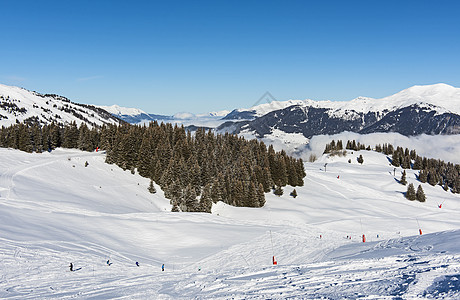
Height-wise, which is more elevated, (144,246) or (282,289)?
(282,289)

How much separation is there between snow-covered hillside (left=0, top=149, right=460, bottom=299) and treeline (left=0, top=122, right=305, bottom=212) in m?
5.30

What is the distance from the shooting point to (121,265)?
21.0 metres

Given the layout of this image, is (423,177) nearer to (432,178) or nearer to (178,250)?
(432,178)

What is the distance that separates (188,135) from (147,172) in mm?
26003

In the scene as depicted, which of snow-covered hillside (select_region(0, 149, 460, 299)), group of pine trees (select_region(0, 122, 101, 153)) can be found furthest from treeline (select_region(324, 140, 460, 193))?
group of pine trees (select_region(0, 122, 101, 153))

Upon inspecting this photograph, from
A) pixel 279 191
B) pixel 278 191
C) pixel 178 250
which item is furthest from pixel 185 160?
pixel 178 250

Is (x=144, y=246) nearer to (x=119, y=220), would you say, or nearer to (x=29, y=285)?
(x=119, y=220)

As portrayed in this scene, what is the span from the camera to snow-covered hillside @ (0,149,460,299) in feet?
40.9

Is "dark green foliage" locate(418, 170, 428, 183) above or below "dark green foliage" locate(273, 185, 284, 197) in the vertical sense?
below

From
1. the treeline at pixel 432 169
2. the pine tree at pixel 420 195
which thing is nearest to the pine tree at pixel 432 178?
the treeline at pixel 432 169

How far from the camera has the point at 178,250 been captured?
2852 centimetres

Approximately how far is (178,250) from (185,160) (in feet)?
186

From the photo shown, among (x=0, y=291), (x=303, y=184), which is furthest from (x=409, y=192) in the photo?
(x=0, y=291)

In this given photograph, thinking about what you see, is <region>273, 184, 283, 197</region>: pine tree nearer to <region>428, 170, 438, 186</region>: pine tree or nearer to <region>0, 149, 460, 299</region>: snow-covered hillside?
<region>0, 149, 460, 299</region>: snow-covered hillside
